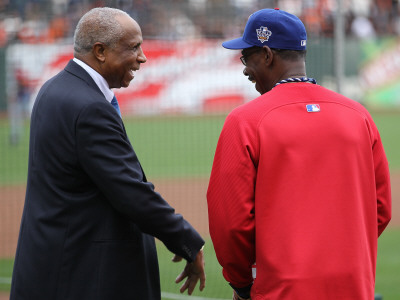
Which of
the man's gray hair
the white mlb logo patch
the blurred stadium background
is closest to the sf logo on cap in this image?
the white mlb logo patch

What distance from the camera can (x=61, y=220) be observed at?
2.96 m

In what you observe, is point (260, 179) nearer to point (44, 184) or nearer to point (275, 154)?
point (275, 154)

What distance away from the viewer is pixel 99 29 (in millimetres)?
3092

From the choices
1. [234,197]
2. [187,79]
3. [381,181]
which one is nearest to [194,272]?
[234,197]

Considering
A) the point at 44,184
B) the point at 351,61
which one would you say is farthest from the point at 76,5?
the point at 351,61

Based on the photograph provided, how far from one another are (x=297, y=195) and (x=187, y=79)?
16.7m

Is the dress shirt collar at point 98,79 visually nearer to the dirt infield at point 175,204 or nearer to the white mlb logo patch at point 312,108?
the white mlb logo patch at point 312,108

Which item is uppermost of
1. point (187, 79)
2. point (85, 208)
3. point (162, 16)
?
point (162, 16)

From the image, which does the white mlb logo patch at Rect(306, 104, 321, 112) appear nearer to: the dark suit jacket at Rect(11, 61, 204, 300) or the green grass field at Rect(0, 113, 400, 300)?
the dark suit jacket at Rect(11, 61, 204, 300)

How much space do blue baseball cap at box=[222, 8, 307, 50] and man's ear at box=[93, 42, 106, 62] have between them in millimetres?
632

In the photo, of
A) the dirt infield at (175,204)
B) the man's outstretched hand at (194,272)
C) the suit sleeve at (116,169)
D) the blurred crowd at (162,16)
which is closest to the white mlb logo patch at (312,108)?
the suit sleeve at (116,169)

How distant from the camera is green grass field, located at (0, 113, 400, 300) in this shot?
7.91 meters

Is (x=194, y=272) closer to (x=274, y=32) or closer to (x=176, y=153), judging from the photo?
(x=274, y=32)

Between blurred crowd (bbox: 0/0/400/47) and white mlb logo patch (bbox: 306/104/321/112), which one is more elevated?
blurred crowd (bbox: 0/0/400/47)
